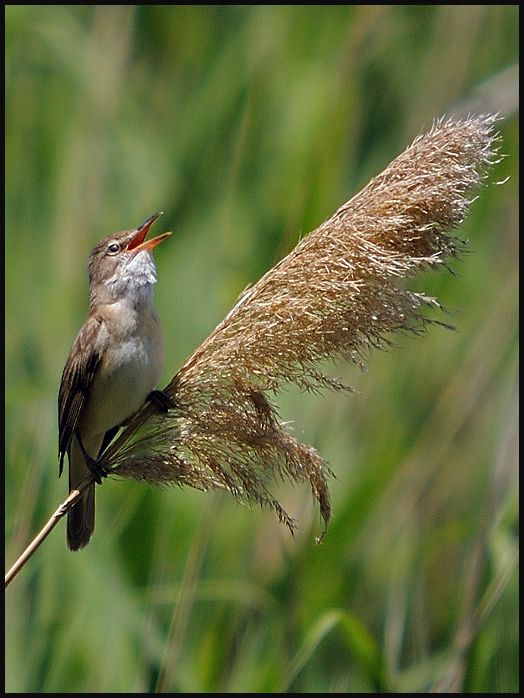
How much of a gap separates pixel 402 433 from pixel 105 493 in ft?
3.42

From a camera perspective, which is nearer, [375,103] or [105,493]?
[105,493]

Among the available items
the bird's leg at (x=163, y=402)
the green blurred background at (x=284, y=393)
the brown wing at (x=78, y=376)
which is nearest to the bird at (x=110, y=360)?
the brown wing at (x=78, y=376)

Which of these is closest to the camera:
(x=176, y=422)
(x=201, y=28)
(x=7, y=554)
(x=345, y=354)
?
(x=345, y=354)

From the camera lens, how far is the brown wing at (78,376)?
3156 millimetres

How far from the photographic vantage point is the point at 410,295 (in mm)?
2283

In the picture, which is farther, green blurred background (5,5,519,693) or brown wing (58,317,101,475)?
green blurred background (5,5,519,693)

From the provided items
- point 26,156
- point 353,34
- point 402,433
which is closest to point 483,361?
point 402,433

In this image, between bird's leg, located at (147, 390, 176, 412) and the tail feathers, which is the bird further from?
bird's leg, located at (147, 390, 176, 412)

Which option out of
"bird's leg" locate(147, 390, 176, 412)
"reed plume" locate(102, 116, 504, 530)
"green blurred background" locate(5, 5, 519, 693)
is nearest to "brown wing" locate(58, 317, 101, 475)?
"green blurred background" locate(5, 5, 519, 693)

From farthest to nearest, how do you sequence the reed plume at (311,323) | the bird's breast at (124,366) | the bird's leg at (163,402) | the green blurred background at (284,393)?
the green blurred background at (284,393)
the bird's breast at (124,366)
the bird's leg at (163,402)
the reed plume at (311,323)

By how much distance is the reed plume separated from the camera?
2.26 meters

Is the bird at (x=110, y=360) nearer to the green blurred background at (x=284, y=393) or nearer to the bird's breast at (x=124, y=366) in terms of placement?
the bird's breast at (x=124, y=366)

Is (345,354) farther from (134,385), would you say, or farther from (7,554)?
(7,554)

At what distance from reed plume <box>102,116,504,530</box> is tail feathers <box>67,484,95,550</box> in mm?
738
